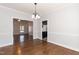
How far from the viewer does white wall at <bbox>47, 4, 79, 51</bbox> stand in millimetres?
4516

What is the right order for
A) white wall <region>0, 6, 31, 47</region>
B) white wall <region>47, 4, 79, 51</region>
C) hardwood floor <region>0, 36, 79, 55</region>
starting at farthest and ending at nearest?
white wall <region>0, 6, 31, 47</region> < white wall <region>47, 4, 79, 51</region> < hardwood floor <region>0, 36, 79, 55</region>

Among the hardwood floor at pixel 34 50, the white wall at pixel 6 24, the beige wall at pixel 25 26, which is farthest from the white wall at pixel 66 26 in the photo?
the beige wall at pixel 25 26

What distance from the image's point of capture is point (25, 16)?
730cm

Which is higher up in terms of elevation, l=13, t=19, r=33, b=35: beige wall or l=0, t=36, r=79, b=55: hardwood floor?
l=13, t=19, r=33, b=35: beige wall

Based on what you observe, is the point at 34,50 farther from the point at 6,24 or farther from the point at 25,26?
the point at 25,26

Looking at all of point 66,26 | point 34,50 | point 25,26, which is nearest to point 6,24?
point 34,50

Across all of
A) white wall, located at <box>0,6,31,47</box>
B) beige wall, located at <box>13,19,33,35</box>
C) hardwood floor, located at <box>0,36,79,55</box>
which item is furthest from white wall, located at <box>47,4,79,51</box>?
beige wall, located at <box>13,19,33,35</box>

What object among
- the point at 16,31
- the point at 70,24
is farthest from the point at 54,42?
the point at 16,31

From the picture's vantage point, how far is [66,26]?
200 inches

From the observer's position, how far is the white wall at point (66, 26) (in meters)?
4.52

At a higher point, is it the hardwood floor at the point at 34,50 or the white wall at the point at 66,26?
the white wall at the point at 66,26

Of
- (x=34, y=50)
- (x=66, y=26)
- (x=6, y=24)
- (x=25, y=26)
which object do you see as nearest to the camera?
(x=34, y=50)

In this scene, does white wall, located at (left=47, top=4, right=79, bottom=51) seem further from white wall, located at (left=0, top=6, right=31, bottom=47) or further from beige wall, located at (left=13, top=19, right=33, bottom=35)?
beige wall, located at (left=13, top=19, right=33, bottom=35)

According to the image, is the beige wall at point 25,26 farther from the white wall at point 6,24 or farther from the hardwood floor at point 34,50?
the hardwood floor at point 34,50
